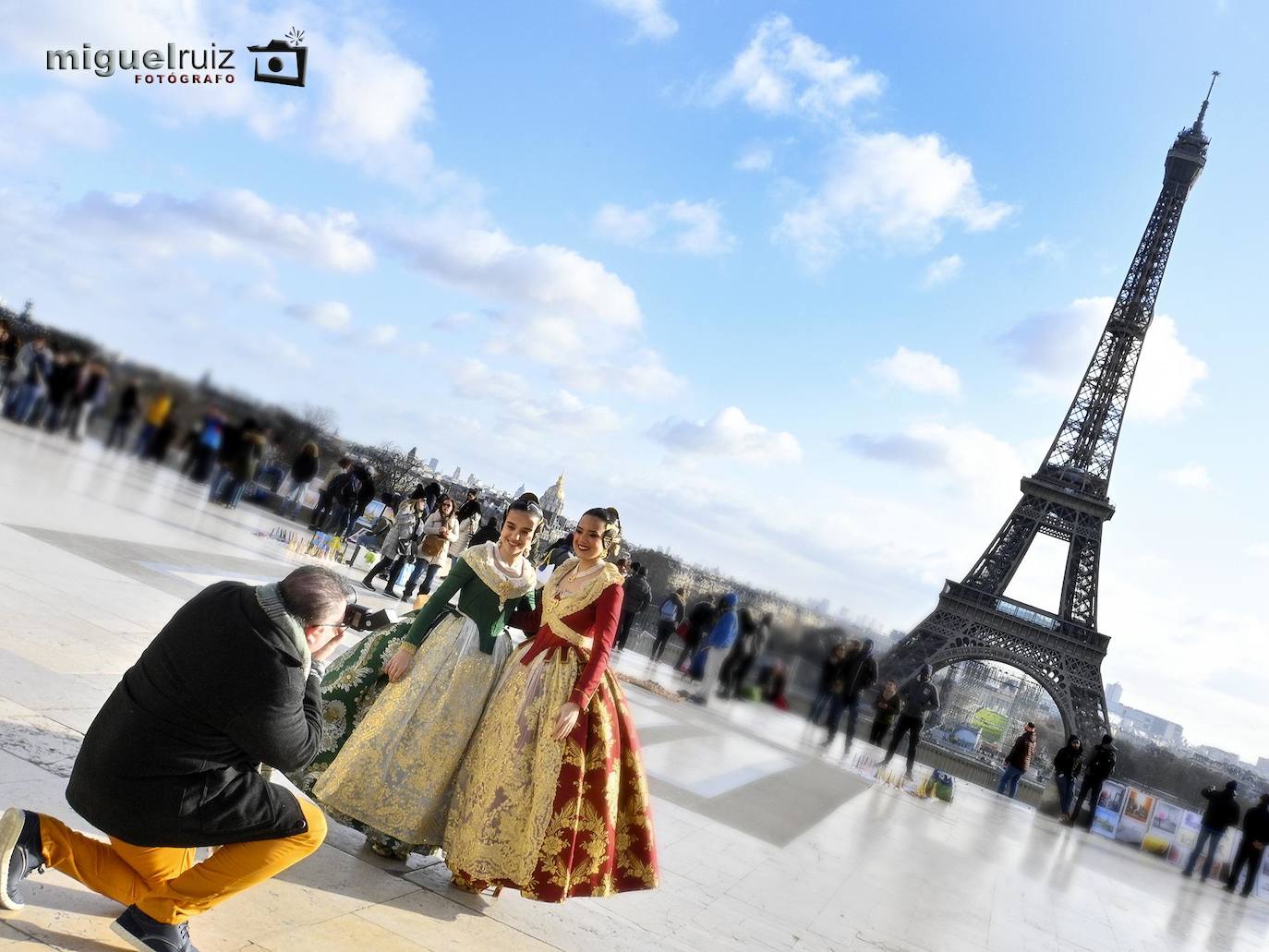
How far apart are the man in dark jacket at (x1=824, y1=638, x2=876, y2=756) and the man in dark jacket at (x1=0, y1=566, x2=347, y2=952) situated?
9.81 m

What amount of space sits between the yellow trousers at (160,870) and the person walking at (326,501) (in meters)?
11.1

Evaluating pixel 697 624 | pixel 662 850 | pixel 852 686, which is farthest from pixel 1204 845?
pixel 662 850

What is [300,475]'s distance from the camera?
14094mm

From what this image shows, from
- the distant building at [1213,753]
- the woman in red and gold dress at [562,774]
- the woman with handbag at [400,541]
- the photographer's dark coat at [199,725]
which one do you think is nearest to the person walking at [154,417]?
the woman with handbag at [400,541]

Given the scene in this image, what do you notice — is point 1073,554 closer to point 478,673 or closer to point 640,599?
point 640,599

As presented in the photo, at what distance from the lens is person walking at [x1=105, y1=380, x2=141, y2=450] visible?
6.60 meters

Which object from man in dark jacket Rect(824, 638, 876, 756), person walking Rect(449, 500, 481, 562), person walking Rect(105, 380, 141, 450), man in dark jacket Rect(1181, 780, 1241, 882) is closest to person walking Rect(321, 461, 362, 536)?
person walking Rect(449, 500, 481, 562)

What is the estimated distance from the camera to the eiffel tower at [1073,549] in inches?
1109

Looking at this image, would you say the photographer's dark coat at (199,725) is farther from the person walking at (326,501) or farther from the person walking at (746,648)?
the person walking at (326,501)

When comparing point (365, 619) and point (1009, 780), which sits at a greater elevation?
point (365, 619)

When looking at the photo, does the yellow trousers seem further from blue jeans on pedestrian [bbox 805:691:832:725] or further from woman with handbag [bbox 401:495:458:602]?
blue jeans on pedestrian [bbox 805:691:832:725]

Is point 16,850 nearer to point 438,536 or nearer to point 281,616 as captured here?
point 281,616

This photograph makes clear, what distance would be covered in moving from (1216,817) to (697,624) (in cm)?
620

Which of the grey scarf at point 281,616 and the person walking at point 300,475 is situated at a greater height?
the grey scarf at point 281,616
